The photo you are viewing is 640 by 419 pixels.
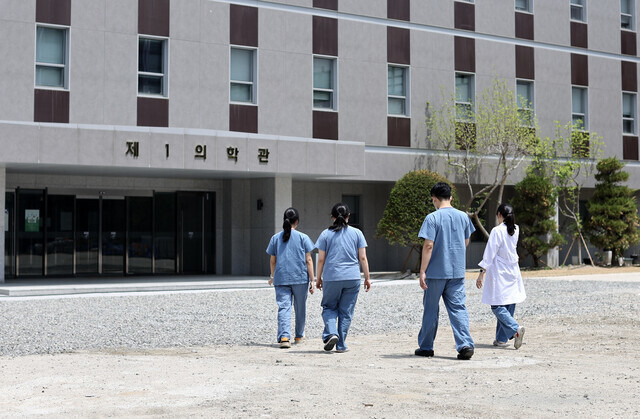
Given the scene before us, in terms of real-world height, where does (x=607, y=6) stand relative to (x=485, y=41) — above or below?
above

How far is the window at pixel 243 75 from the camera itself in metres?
24.5

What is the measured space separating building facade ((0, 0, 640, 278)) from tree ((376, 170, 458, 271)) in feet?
4.81

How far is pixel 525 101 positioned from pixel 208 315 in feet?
58.3

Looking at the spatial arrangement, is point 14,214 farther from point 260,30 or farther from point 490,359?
point 490,359

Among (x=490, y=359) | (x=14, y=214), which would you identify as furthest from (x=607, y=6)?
(x=490, y=359)

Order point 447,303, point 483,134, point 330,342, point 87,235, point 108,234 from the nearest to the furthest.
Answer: point 447,303, point 330,342, point 87,235, point 108,234, point 483,134

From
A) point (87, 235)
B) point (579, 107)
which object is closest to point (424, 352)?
point (87, 235)

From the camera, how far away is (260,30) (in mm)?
24766

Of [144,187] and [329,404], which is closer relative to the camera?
[329,404]

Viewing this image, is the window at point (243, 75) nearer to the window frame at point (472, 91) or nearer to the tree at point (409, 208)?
the tree at point (409, 208)

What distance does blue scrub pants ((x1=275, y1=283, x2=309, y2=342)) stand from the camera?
10.6m

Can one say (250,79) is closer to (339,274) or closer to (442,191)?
(339,274)

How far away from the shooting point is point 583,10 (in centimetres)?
3128

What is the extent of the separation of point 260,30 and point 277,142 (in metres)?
3.86
